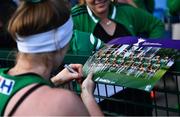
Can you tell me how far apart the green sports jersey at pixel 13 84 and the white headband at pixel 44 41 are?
0.11 meters

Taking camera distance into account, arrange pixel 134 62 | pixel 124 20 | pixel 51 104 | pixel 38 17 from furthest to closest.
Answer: pixel 124 20
pixel 134 62
pixel 38 17
pixel 51 104

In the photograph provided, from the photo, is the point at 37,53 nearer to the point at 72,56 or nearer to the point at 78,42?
the point at 72,56

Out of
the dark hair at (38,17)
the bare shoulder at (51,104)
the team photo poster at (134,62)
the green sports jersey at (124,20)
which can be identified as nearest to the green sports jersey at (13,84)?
the bare shoulder at (51,104)

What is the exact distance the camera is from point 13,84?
5.66 feet

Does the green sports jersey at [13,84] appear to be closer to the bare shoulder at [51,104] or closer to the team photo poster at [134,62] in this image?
the bare shoulder at [51,104]

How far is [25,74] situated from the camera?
5.72 feet

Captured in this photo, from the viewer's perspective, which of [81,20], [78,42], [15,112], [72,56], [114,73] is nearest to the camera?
[15,112]

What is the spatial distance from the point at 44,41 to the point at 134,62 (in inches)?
18.5

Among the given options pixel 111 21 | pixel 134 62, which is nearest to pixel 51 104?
pixel 134 62

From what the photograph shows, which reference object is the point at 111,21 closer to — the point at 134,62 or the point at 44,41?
the point at 134,62

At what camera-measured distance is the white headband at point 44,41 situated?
1.75m

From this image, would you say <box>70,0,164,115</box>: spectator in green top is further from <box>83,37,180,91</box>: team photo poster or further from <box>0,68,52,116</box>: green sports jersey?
<box>0,68,52,116</box>: green sports jersey

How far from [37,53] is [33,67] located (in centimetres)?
6

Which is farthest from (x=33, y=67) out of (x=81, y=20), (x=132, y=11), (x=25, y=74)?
(x=132, y=11)
